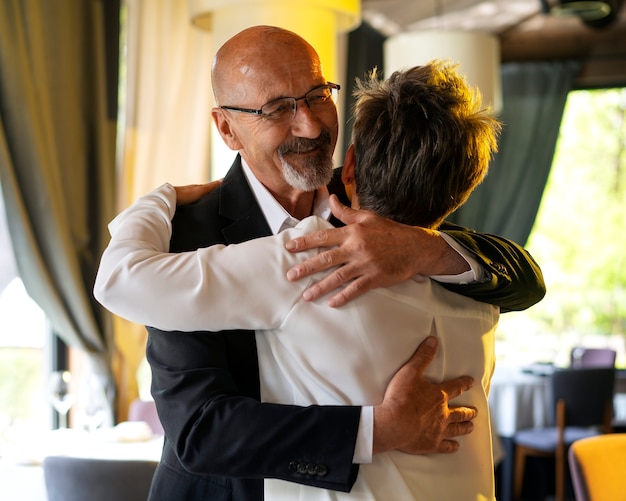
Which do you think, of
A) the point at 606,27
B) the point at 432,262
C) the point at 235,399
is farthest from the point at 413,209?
the point at 606,27

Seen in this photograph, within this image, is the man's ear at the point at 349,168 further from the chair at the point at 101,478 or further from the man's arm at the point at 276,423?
the chair at the point at 101,478

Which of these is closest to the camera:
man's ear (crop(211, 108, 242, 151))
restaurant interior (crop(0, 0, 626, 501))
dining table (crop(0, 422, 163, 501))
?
man's ear (crop(211, 108, 242, 151))

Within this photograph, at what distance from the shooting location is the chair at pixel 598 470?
120 inches

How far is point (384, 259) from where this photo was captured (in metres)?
1.49

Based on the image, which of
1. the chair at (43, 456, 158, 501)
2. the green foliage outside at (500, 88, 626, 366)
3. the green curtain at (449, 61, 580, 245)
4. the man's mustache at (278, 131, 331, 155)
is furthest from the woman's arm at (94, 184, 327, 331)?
the green foliage outside at (500, 88, 626, 366)

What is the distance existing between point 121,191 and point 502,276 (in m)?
3.94

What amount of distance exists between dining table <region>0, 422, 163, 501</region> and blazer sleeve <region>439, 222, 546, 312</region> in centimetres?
198

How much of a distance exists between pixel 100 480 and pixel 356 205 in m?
1.71

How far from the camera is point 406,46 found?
5.61 metres

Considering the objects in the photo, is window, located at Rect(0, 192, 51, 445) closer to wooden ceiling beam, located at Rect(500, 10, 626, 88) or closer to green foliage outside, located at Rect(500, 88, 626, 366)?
green foliage outside, located at Rect(500, 88, 626, 366)

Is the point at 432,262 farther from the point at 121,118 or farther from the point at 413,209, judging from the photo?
the point at 121,118

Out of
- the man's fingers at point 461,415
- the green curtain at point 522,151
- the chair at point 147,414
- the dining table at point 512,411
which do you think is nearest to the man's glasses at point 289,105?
the man's fingers at point 461,415

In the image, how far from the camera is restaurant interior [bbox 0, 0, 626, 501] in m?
3.56

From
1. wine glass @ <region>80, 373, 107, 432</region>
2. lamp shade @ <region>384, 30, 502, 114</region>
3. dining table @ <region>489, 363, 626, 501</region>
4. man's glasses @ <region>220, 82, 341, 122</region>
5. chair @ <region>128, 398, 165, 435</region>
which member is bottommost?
dining table @ <region>489, 363, 626, 501</region>
